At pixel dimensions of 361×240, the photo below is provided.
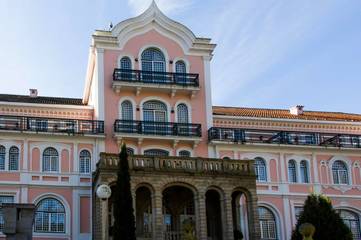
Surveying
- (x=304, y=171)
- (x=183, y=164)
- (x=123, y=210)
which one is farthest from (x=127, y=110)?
(x=123, y=210)

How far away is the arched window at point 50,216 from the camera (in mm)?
40500

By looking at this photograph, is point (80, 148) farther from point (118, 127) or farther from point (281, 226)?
point (281, 226)

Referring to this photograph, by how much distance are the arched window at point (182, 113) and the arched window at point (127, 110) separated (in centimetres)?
309

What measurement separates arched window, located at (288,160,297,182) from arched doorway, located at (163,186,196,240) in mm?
7901

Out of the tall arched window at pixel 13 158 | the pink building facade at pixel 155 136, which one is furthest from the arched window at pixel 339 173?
the tall arched window at pixel 13 158

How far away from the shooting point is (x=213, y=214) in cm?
4169

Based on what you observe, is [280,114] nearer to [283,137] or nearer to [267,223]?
[283,137]

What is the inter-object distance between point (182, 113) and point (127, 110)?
11.7 ft

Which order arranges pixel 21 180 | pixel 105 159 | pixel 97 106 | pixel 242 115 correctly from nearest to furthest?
pixel 105 159 < pixel 21 180 < pixel 97 106 < pixel 242 115

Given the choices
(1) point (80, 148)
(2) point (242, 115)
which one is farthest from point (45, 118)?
(2) point (242, 115)

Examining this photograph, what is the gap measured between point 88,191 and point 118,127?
428cm

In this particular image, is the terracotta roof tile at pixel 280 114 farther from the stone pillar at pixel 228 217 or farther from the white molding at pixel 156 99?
the stone pillar at pixel 228 217

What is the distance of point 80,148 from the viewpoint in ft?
140

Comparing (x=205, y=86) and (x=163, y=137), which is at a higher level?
(x=205, y=86)
